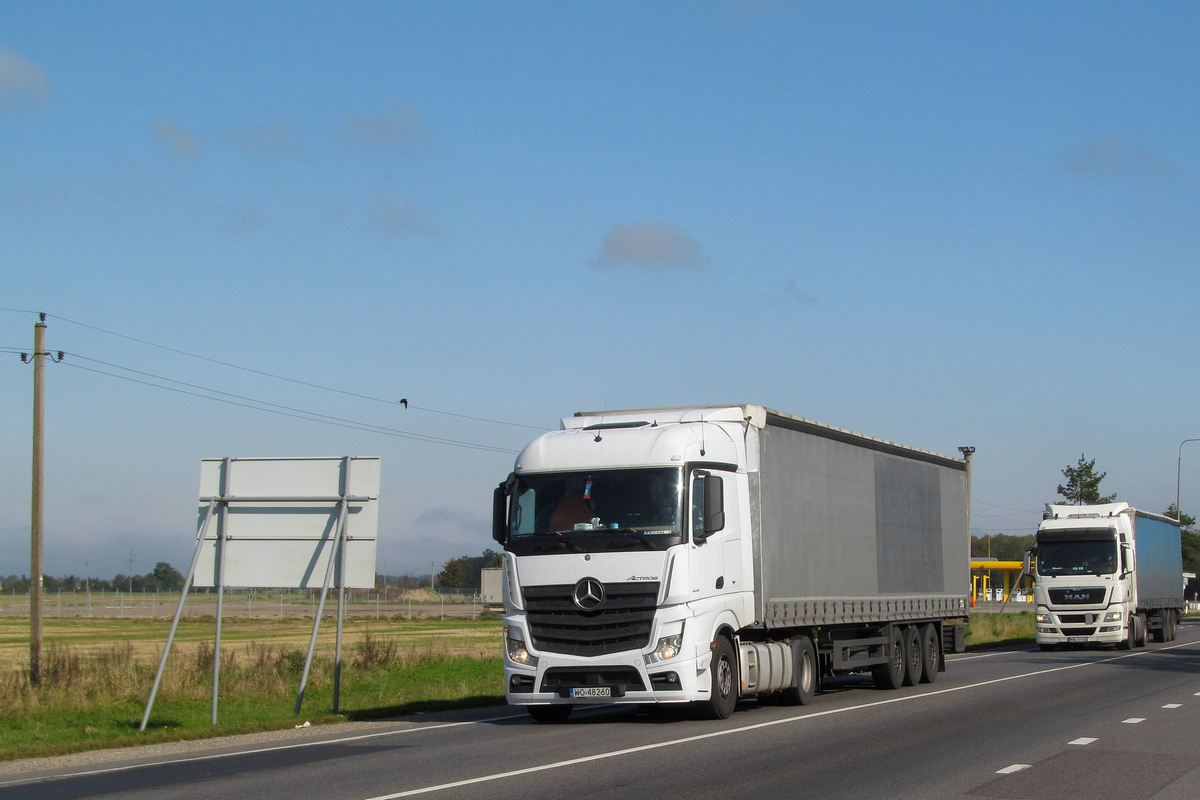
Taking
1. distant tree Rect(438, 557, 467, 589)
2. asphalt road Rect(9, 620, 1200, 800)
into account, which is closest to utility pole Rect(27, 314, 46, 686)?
asphalt road Rect(9, 620, 1200, 800)

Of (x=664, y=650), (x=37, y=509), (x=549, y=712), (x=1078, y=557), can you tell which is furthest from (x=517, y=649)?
(x=1078, y=557)

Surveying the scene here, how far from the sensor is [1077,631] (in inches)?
1371

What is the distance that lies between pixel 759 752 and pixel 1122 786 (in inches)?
129

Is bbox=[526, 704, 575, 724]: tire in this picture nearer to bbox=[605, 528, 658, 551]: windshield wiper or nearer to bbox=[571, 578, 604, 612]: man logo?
bbox=[571, 578, 604, 612]: man logo

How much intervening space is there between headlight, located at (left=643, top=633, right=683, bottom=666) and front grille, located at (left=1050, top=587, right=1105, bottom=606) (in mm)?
23732

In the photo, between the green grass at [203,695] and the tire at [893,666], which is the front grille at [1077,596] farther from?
the green grass at [203,695]

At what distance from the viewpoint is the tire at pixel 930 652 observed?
2256cm

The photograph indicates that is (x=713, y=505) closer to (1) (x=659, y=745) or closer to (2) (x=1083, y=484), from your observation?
(1) (x=659, y=745)

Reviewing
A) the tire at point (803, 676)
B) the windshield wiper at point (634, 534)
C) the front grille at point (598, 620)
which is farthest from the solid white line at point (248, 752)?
the tire at point (803, 676)

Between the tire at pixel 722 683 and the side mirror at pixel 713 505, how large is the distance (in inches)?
54.9

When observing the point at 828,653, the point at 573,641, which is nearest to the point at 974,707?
the point at 828,653

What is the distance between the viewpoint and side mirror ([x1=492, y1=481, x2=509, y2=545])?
15.6m

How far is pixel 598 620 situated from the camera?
1476 cm

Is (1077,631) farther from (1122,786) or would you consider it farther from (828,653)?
(1122,786)
